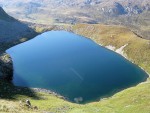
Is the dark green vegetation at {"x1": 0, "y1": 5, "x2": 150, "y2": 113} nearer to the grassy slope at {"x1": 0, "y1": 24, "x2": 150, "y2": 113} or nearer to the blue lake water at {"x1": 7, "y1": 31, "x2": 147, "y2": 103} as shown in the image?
the grassy slope at {"x1": 0, "y1": 24, "x2": 150, "y2": 113}

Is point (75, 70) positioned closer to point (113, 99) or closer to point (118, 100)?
point (113, 99)

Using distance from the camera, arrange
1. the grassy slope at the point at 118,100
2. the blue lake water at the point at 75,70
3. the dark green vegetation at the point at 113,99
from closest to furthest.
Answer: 1. the dark green vegetation at the point at 113,99
2. the grassy slope at the point at 118,100
3. the blue lake water at the point at 75,70

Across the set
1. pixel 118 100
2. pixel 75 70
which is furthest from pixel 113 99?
pixel 75 70

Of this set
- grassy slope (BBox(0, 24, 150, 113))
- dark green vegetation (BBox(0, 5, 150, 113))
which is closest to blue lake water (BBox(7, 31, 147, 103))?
dark green vegetation (BBox(0, 5, 150, 113))

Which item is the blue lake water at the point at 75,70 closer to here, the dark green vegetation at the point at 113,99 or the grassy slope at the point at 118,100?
the dark green vegetation at the point at 113,99

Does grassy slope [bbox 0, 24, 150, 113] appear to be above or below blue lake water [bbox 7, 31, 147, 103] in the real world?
above

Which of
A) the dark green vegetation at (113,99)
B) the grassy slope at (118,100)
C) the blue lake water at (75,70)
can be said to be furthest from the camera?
the blue lake water at (75,70)

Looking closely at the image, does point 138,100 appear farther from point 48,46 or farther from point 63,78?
point 48,46

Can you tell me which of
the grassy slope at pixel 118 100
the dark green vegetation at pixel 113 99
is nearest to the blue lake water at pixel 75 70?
the dark green vegetation at pixel 113 99
